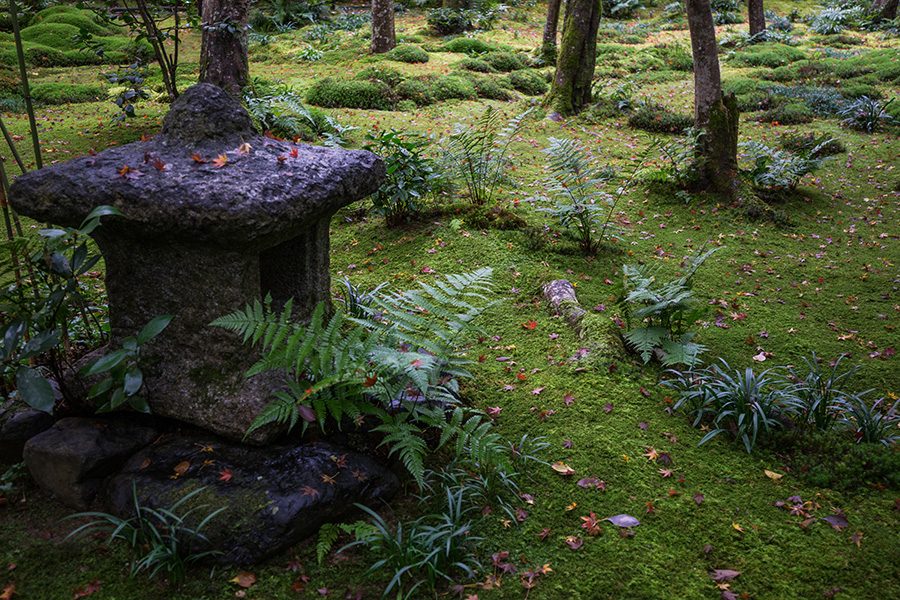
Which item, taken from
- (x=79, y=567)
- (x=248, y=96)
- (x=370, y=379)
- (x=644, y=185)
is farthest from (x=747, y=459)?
(x=248, y=96)

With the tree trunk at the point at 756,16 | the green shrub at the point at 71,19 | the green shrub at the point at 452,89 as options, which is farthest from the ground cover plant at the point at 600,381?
the tree trunk at the point at 756,16

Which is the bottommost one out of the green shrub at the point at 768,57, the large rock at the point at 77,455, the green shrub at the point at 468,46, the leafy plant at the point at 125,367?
the large rock at the point at 77,455

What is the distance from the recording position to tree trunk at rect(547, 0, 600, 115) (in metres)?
10.6

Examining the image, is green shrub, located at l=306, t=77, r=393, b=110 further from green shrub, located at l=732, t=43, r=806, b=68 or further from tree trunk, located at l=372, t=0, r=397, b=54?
green shrub, located at l=732, t=43, r=806, b=68

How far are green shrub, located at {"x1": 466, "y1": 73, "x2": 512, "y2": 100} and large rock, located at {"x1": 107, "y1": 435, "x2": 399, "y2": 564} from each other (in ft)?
37.2

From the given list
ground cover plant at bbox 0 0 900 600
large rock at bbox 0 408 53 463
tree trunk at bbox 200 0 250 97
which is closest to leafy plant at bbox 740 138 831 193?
ground cover plant at bbox 0 0 900 600

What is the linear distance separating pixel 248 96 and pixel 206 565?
7.81 meters

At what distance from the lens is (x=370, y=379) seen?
9.75 ft

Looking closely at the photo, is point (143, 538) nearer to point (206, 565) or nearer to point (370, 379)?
point (206, 565)

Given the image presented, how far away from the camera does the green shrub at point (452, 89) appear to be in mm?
12406

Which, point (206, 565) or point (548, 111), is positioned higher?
point (548, 111)

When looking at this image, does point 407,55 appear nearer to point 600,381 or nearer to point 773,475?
point 600,381

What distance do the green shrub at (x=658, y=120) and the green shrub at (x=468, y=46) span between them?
7217 millimetres

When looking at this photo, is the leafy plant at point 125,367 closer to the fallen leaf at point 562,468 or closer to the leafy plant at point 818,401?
the fallen leaf at point 562,468
